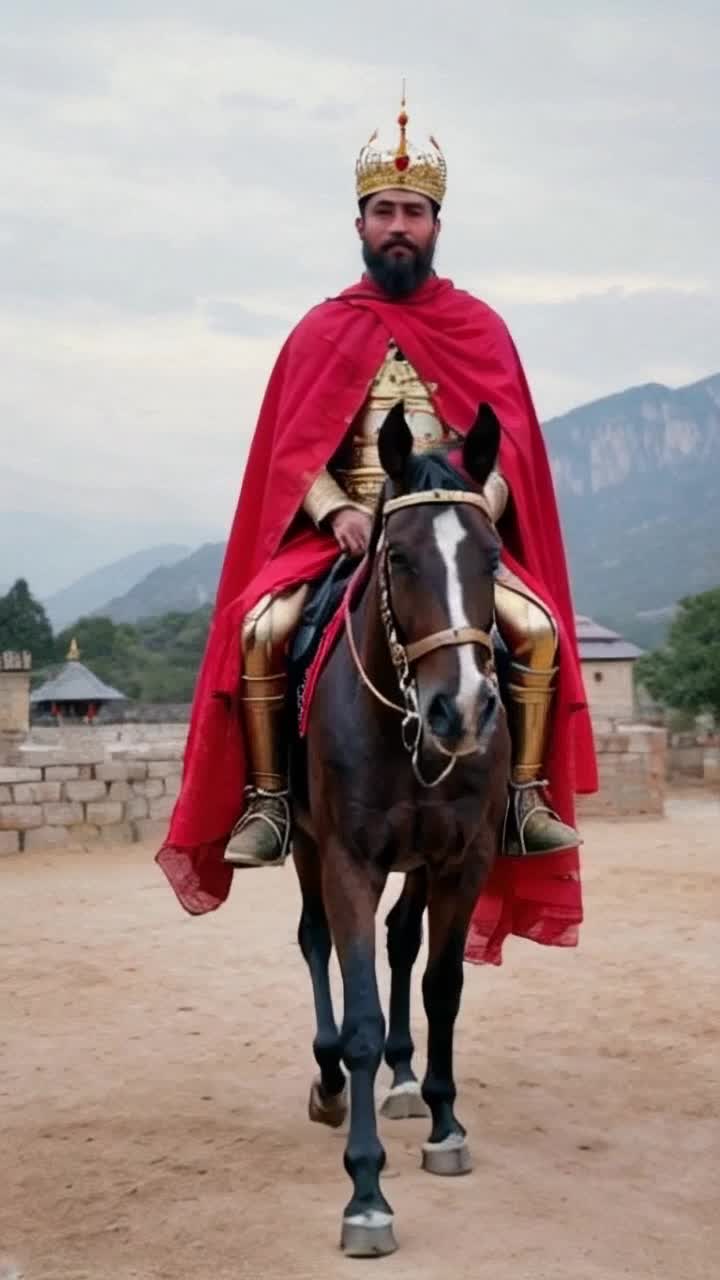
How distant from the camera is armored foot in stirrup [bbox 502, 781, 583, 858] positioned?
15.2 feet

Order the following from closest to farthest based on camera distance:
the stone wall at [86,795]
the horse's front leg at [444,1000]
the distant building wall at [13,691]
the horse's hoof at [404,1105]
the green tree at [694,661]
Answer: the horse's front leg at [444,1000], the horse's hoof at [404,1105], the stone wall at [86,795], the distant building wall at [13,691], the green tree at [694,661]

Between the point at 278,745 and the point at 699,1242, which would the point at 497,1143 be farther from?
the point at 278,745

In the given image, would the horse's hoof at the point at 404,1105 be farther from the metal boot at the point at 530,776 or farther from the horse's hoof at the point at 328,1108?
the metal boot at the point at 530,776

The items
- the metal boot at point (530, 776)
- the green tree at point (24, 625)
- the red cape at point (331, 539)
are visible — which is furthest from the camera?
the green tree at point (24, 625)

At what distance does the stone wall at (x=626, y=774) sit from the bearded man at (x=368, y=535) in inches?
467

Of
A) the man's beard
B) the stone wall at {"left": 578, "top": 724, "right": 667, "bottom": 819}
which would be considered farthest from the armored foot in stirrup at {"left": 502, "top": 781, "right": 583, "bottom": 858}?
the stone wall at {"left": 578, "top": 724, "right": 667, "bottom": 819}

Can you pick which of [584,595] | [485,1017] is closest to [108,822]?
[485,1017]

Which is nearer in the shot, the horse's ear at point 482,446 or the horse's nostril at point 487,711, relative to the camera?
the horse's nostril at point 487,711

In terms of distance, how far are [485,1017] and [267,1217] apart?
2916 mm

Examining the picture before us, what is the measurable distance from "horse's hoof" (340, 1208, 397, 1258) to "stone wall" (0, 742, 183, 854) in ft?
32.8

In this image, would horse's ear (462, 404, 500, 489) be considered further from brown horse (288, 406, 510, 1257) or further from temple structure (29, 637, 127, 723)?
temple structure (29, 637, 127, 723)

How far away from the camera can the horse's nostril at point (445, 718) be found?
3324 millimetres

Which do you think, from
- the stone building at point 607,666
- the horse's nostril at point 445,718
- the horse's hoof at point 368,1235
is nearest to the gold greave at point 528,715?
the horse's nostril at point 445,718

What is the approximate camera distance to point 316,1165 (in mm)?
4562
